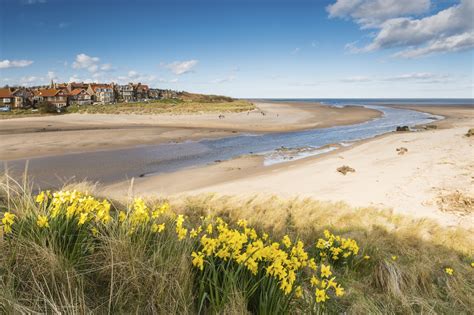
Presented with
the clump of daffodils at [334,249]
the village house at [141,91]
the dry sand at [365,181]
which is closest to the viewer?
the clump of daffodils at [334,249]

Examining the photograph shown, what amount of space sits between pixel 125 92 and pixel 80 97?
1755cm

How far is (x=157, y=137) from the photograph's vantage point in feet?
80.4

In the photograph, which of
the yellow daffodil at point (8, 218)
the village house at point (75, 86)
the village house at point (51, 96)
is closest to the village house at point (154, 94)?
the village house at point (75, 86)

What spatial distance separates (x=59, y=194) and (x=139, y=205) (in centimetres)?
90

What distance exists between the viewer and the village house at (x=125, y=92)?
96750 mm

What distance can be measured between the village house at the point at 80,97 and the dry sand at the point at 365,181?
250ft

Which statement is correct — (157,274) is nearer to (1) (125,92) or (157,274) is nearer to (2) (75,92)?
(2) (75,92)

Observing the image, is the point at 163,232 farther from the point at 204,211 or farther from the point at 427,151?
the point at 427,151

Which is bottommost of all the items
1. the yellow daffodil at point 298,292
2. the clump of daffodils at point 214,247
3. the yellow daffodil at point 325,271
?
the yellow daffodil at point 298,292

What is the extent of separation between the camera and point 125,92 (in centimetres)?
9862

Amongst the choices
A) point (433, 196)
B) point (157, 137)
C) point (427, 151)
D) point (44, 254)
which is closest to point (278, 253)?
point (44, 254)

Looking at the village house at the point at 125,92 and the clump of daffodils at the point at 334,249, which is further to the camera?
the village house at the point at 125,92

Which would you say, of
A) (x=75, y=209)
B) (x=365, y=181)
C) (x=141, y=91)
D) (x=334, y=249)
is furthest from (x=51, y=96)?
(x=334, y=249)

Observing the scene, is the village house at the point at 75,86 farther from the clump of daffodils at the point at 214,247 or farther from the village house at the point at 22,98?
the clump of daffodils at the point at 214,247
